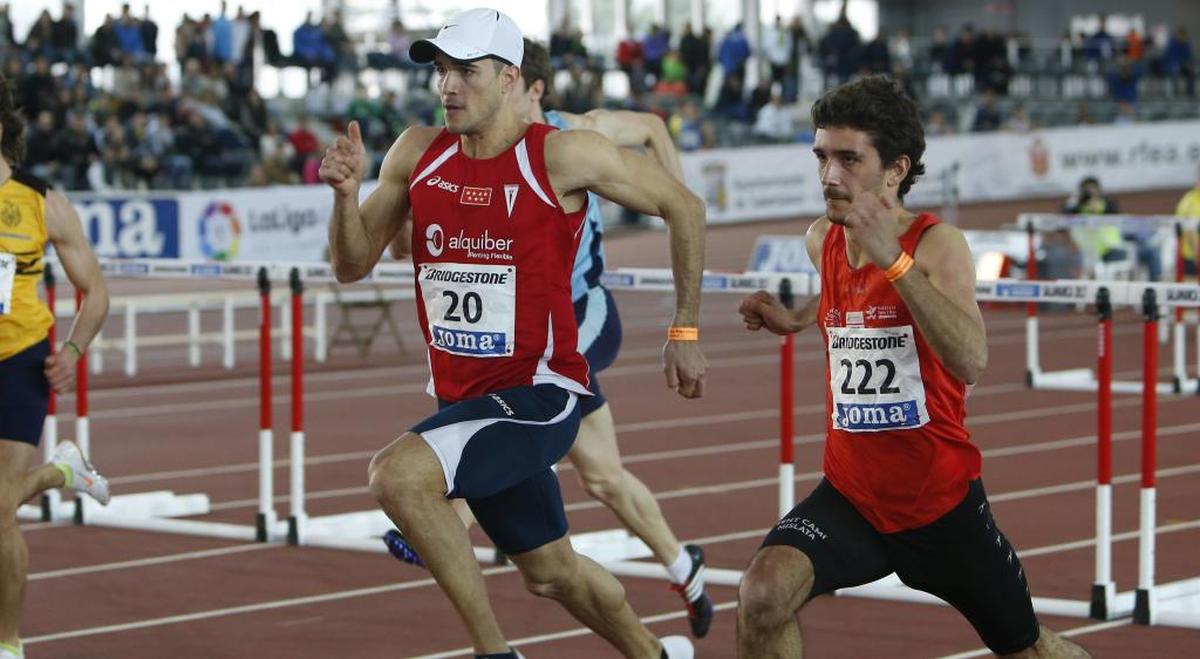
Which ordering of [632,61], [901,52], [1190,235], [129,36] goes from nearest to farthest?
[1190,235], [129,36], [632,61], [901,52]

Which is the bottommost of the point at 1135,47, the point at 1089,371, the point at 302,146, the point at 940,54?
the point at 1089,371

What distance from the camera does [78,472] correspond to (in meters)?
8.02

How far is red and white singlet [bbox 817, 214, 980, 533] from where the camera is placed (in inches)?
191

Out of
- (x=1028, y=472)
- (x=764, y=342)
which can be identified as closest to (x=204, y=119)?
(x=764, y=342)

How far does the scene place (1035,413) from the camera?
564 inches

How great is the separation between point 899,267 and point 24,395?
3.29m

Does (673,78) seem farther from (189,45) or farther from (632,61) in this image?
(189,45)

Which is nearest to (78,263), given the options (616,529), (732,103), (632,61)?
(616,529)

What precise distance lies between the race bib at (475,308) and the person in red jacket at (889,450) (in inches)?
37.2

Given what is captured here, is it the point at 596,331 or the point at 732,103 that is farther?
the point at 732,103

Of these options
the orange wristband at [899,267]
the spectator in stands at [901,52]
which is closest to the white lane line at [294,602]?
the orange wristband at [899,267]

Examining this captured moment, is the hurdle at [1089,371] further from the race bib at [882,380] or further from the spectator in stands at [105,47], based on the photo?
the spectator in stands at [105,47]

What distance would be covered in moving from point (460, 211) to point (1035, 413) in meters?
9.52

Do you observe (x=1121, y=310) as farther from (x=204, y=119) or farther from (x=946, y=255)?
(x=946, y=255)
